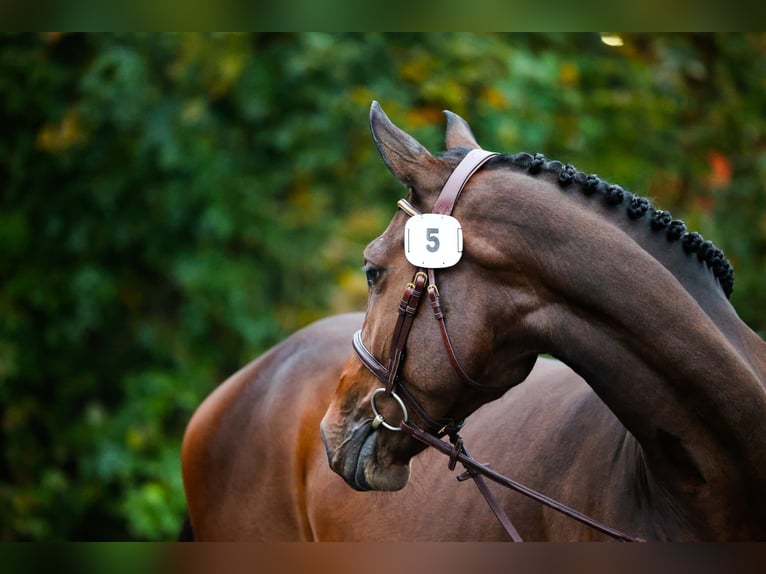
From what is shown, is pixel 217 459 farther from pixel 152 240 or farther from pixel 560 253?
pixel 152 240

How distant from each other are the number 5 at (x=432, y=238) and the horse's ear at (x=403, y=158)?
149 millimetres

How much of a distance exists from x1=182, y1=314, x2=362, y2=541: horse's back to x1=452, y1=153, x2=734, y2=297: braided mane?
4.98 feet

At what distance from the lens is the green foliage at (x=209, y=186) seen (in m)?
7.00

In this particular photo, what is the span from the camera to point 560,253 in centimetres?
216

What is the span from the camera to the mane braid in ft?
7.29

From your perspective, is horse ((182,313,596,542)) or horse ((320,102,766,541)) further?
horse ((182,313,596,542))

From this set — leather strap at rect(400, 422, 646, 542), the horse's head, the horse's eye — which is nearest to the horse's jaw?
the horse's head

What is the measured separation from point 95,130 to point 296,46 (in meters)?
1.89

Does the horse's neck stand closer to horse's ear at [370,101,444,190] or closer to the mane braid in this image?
the mane braid

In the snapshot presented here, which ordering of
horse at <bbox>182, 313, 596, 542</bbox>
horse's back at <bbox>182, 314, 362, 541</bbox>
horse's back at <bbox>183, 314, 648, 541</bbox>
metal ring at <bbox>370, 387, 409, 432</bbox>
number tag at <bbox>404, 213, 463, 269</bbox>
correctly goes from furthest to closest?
horse's back at <bbox>182, 314, 362, 541</bbox> < horse at <bbox>182, 313, 596, 542</bbox> < horse's back at <bbox>183, 314, 648, 541</bbox> < metal ring at <bbox>370, 387, 409, 432</bbox> < number tag at <bbox>404, 213, 463, 269</bbox>

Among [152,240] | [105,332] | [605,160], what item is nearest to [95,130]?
[152,240]

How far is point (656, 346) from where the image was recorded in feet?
6.86

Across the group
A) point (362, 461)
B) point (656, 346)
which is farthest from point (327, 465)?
point (656, 346)

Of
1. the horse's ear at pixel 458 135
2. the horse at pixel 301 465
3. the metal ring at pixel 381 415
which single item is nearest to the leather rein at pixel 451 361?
the metal ring at pixel 381 415
